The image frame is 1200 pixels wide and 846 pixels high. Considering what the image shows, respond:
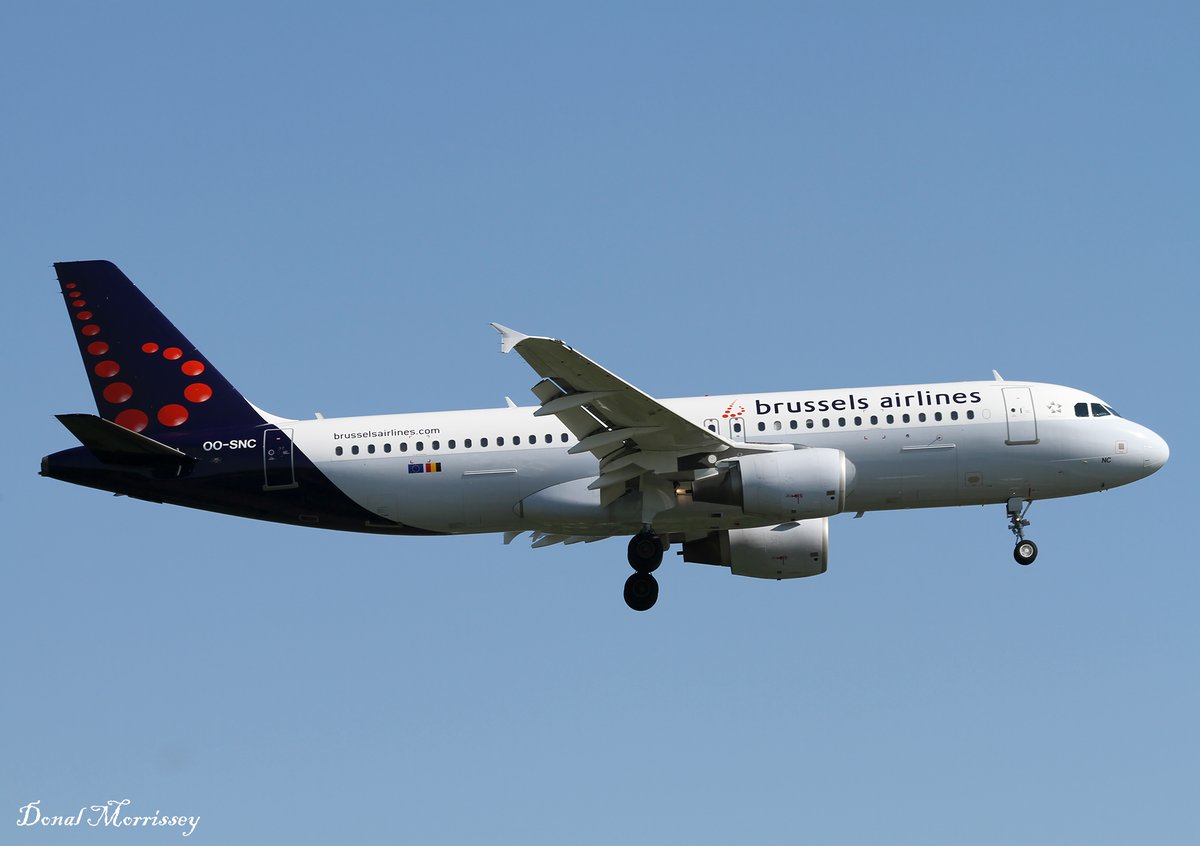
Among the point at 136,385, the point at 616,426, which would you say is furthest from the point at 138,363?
the point at 616,426

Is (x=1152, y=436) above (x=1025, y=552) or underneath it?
above

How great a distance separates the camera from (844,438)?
41.1 m

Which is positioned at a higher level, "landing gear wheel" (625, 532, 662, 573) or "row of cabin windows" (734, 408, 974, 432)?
"row of cabin windows" (734, 408, 974, 432)

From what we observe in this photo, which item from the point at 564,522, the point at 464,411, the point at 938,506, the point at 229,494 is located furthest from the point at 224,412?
the point at 938,506

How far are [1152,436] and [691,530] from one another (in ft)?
38.7

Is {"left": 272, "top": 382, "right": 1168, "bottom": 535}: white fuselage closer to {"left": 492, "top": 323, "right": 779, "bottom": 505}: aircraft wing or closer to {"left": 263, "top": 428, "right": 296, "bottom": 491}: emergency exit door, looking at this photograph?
{"left": 263, "top": 428, "right": 296, "bottom": 491}: emergency exit door

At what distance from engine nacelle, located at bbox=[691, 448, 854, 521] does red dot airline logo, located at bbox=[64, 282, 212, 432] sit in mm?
13612

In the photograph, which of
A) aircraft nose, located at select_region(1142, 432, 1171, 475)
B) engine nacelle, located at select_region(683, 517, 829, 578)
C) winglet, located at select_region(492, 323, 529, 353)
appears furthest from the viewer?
engine nacelle, located at select_region(683, 517, 829, 578)

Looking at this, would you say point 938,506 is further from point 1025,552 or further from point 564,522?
point 564,522

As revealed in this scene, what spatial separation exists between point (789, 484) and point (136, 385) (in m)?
16.8

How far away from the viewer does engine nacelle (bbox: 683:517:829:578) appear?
1735 inches

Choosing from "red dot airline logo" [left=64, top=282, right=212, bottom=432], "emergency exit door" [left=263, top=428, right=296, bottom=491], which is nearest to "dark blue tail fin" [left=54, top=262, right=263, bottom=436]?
"red dot airline logo" [left=64, top=282, right=212, bottom=432]

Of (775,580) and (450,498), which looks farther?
(775,580)

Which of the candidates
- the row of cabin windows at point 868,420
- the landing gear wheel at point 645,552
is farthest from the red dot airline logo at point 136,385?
the row of cabin windows at point 868,420
